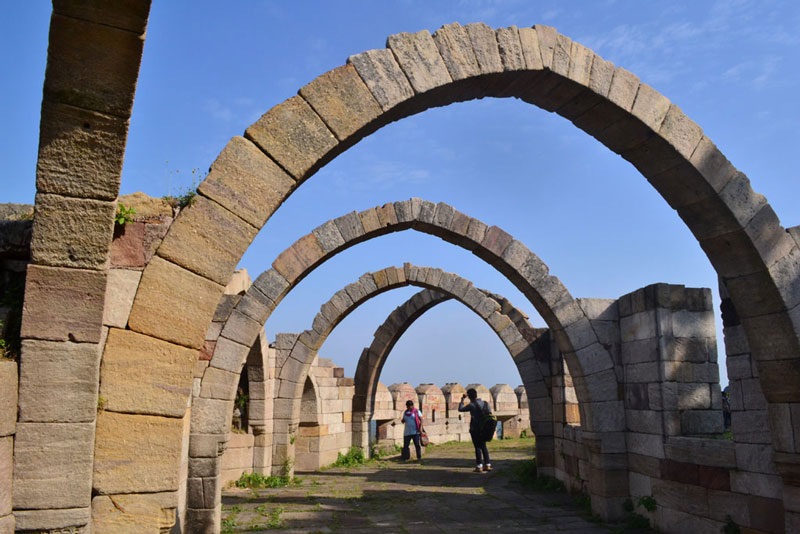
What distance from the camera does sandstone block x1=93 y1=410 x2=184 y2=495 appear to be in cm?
310

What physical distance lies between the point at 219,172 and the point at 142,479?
64.8 inches

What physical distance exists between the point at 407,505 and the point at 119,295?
257 inches

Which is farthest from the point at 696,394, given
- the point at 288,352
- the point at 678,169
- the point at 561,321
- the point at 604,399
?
the point at 288,352

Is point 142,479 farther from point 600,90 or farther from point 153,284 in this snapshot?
point 600,90

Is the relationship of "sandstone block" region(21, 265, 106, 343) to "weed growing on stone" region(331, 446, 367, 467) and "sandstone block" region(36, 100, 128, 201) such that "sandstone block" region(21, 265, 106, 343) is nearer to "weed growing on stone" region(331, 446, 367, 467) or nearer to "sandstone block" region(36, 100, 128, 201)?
"sandstone block" region(36, 100, 128, 201)

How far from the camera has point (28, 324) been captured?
2996 millimetres

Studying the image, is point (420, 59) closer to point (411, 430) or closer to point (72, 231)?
point (72, 231)

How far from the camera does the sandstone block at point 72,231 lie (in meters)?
3.00

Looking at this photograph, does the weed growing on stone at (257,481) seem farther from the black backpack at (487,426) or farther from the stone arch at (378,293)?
the black backpack at (487,426)

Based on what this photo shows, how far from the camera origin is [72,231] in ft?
10.1

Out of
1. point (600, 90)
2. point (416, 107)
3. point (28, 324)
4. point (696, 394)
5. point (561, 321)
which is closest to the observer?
point (28, 324)

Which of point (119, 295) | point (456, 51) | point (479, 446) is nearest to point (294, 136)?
point (456, 51)

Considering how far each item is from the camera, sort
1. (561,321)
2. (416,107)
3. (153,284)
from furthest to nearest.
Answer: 1. (561,321)
2. (416,107)
3. (153,284)

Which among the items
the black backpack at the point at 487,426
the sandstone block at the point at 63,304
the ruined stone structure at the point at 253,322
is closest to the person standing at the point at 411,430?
the black backpack at the point at 487,426
